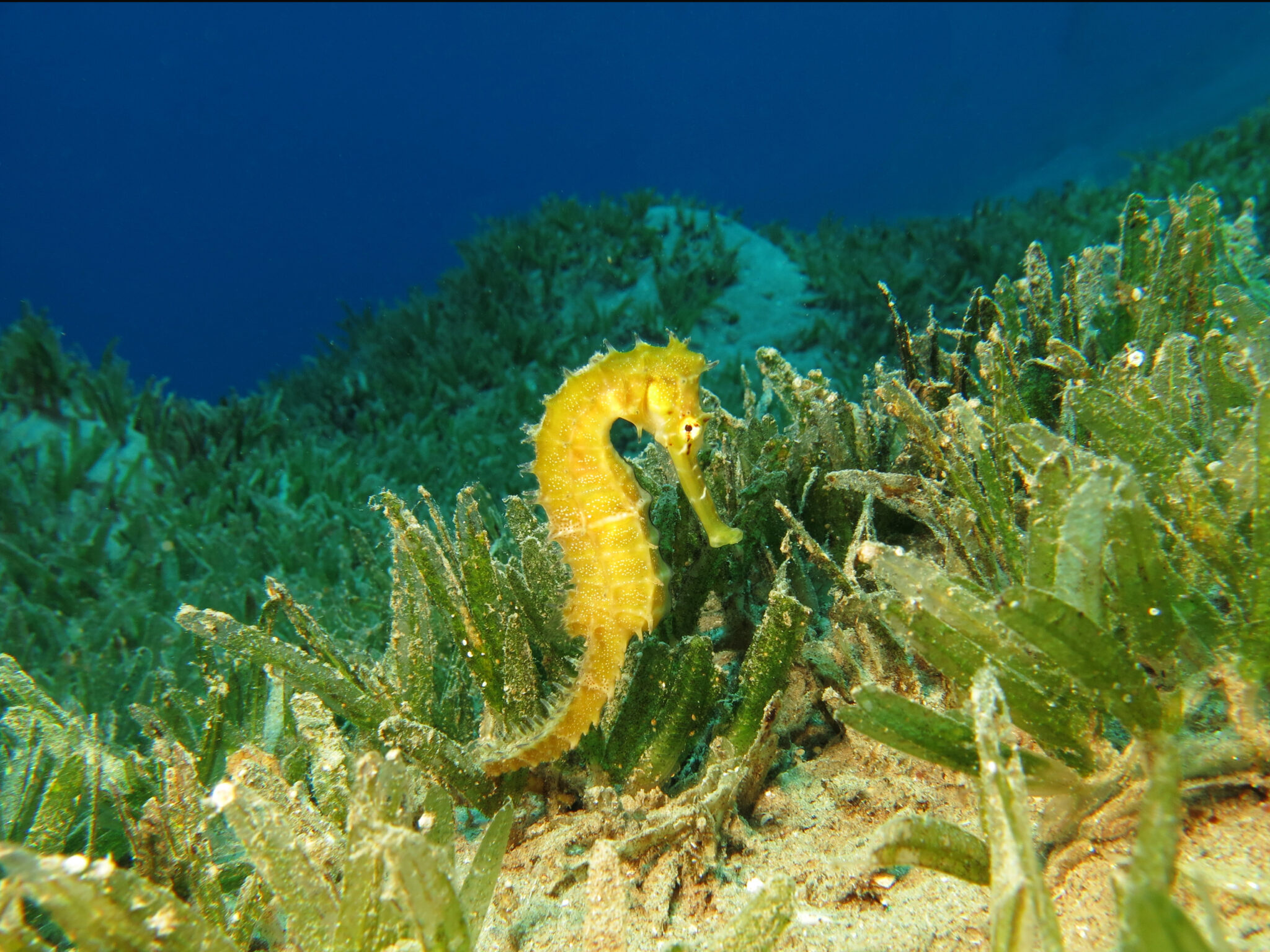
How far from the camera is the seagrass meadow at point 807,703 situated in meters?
0.98

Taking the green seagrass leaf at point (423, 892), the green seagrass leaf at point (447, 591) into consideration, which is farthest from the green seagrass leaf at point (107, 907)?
the green seagrass leaf at point (447, 591)

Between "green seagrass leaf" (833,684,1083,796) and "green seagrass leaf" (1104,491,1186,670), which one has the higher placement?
"green seagrass leaf" (1104,491,1186,670)

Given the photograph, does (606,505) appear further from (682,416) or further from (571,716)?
(571,716)

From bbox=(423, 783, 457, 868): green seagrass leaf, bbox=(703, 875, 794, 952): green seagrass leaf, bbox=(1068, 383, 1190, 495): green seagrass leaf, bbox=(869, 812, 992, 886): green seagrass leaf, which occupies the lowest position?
bbox=(703, 875, 794, 952): green seagrass leaf

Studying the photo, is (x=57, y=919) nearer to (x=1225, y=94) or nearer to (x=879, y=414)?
(x=879, y=414)

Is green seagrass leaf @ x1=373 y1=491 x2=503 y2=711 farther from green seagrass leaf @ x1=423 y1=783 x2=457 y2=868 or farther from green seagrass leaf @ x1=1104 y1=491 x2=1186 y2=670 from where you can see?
green seagrass leaf @ x1=1104 y1=491 x2=1186 y2=670

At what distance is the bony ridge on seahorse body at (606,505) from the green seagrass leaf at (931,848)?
64 centimetres

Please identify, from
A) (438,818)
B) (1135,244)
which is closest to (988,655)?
(438,818)

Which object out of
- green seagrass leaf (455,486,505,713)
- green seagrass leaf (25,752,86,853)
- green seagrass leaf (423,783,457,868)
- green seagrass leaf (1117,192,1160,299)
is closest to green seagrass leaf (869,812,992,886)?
green seagrass leaf (423,783,457,868)

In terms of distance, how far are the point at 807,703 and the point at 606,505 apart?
0.75 meters

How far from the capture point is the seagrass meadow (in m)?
0.98

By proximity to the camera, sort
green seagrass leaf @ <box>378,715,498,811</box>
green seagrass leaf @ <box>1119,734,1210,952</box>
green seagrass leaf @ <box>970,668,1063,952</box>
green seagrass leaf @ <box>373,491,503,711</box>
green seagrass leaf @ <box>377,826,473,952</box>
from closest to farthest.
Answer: green seagrass leaf @ <box>1119,734,1210,952</box>
green seagrass leaf @ <box>970,668,1063,952</box>
green seagrass leaf @ <box>377,826,473,952</box>
green seagrass leaf @ <box>378,715,498,811</box>
green seagrass leaf @ <box>373,491,503,711</box>

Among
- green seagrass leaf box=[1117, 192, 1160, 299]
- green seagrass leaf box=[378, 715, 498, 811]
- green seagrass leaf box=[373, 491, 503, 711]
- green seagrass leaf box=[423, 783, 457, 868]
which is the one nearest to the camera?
green seagrass leaf box=[423, 783, 457, 868]

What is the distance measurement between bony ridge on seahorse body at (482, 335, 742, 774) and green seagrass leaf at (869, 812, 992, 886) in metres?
0.64
